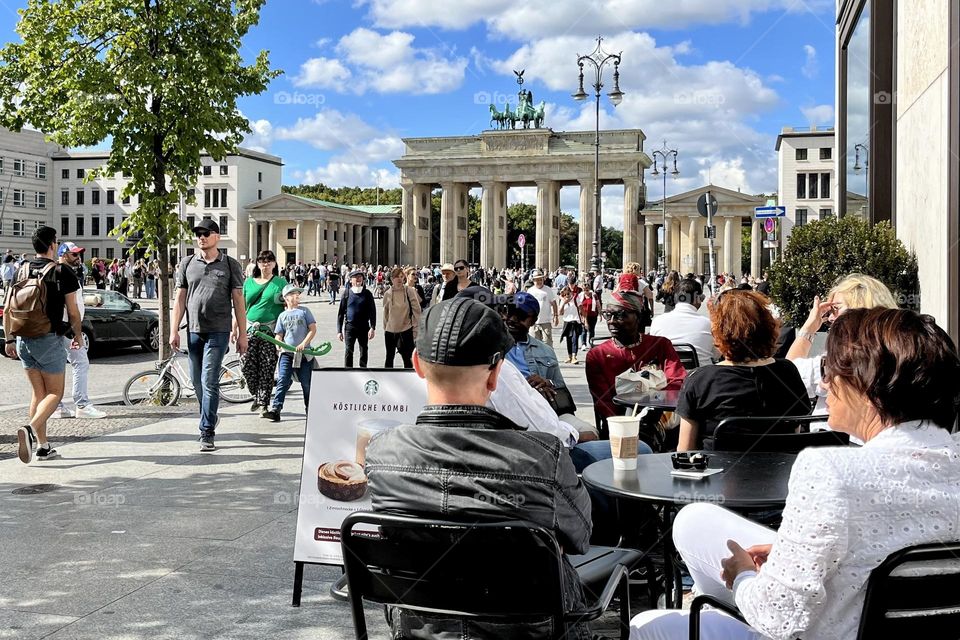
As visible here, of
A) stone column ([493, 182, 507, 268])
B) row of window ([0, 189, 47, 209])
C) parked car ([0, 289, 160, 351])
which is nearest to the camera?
parked car ([0, 289, 160, 351])

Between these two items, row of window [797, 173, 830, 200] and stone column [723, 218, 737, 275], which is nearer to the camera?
row of window [797, 173, 830, 200]

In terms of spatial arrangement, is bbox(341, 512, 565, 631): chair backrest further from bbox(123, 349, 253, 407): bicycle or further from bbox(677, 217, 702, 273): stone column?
bbox(677, 217, 702, 273): stone column

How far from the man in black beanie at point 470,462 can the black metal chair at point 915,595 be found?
78 centimetres

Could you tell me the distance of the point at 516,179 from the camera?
3553 inches

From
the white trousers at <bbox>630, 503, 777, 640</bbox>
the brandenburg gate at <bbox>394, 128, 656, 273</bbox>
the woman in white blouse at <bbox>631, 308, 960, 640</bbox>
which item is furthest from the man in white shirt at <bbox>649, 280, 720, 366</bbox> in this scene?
the brandenburg gate at <bbox>394, 128, 656, 273</bbox>

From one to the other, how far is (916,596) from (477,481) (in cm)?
115

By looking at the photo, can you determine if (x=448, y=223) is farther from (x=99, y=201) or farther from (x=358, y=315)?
(x=358, y=315)

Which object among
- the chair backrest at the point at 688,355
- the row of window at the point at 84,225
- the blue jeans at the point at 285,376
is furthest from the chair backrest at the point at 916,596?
the row of window at the point at 84,225

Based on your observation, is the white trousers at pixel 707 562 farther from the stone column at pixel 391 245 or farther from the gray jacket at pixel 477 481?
the stone column at pixel 391 245

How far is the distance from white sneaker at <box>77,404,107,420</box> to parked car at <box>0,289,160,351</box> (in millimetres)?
7665

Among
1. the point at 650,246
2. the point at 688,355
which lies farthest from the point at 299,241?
the point at 688,355

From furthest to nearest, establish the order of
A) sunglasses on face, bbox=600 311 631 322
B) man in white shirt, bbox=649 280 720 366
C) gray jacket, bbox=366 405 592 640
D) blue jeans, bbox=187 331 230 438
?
1. blue jeans, bbox=187 331 230 438
2. man in white shirt, bbox=649 280 720 366
3. sunglasses on face, bbox=600 311 631 322
4. gray jacket, bbox=366 405 592 640

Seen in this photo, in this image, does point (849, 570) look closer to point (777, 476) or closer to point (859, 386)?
point (859, 386)

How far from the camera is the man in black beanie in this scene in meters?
2.46
